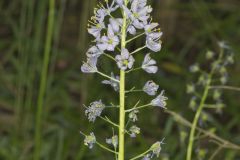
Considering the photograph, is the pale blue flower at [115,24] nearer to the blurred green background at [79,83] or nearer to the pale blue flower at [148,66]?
the pale blue flower at [148,66]

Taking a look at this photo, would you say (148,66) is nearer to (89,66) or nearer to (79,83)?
(89,66)

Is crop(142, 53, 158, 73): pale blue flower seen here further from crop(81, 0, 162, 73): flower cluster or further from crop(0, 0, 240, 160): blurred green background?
crop(0, 0, 240, 160): blurred green background

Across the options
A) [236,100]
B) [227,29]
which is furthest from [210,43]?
[236,100]

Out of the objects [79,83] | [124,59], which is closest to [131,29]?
[124,59]

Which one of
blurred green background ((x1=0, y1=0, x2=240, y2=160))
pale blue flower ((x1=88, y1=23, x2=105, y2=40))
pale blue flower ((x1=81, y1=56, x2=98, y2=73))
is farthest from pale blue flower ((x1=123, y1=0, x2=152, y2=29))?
blurred green background ((x1=0, y1=0, x2=240, y2=160))

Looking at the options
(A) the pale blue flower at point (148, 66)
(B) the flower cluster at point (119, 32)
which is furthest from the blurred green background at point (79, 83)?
(B) the flower cluster at point (119, 32)

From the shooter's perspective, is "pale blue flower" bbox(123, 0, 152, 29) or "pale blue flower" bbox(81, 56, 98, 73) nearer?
"pale blue flower" bbox(123, 0, 152, 29)
